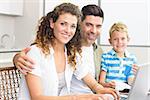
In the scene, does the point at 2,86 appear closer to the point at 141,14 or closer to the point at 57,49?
the point at 57,49

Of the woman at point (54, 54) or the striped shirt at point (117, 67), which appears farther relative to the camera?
the striped shirt at point (117, 67)

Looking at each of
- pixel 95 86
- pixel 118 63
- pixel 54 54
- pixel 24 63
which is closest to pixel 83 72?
pixel 95 86

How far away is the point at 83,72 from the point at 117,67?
46 centimetres

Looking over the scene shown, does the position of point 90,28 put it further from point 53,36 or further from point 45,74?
point 45,74

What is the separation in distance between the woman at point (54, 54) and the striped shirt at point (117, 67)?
0.42 metres

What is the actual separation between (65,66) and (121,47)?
74 centimetres

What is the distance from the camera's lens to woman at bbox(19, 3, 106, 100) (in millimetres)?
1266

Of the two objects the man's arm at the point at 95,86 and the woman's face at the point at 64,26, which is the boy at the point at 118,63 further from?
the woman's face at the point at 64,26

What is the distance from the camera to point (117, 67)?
73.4 inches

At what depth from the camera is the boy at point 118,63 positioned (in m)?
1.79

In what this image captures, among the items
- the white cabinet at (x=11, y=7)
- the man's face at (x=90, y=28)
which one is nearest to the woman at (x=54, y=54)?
the man's face at (x=90, y=28)

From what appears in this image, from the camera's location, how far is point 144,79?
1.11m

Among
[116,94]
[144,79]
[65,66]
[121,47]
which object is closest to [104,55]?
[121,47]

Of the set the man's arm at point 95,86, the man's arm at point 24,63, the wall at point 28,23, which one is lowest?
the man's arm at point 95,86
